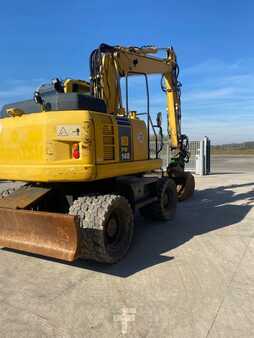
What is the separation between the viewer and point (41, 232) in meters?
4.70

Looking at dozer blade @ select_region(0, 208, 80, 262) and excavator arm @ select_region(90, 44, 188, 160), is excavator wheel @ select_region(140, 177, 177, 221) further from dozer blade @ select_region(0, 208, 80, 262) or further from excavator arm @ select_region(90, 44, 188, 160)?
dozer blade @ select_region(0, 208, 80, 262)

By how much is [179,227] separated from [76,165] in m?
3.05

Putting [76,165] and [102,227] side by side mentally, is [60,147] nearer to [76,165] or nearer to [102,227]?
[76,165]

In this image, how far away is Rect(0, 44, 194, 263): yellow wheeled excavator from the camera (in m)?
4.75

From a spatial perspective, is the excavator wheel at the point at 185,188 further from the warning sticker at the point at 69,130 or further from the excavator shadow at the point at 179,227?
the warning sticker at the point at 69,130

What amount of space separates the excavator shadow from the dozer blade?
0.57 m

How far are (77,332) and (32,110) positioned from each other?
358 centimetres

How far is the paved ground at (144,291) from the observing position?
11.0 ft

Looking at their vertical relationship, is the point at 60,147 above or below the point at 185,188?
above

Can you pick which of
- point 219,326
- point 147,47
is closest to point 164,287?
point 219,326

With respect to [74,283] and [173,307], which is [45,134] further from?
[173,307]

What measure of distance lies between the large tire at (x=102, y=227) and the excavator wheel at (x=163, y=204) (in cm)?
197

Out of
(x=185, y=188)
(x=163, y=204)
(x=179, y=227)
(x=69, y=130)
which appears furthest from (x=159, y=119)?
(x=185, y=188)

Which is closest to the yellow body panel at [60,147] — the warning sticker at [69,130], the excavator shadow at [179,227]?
the warning sticker at [69,130]
